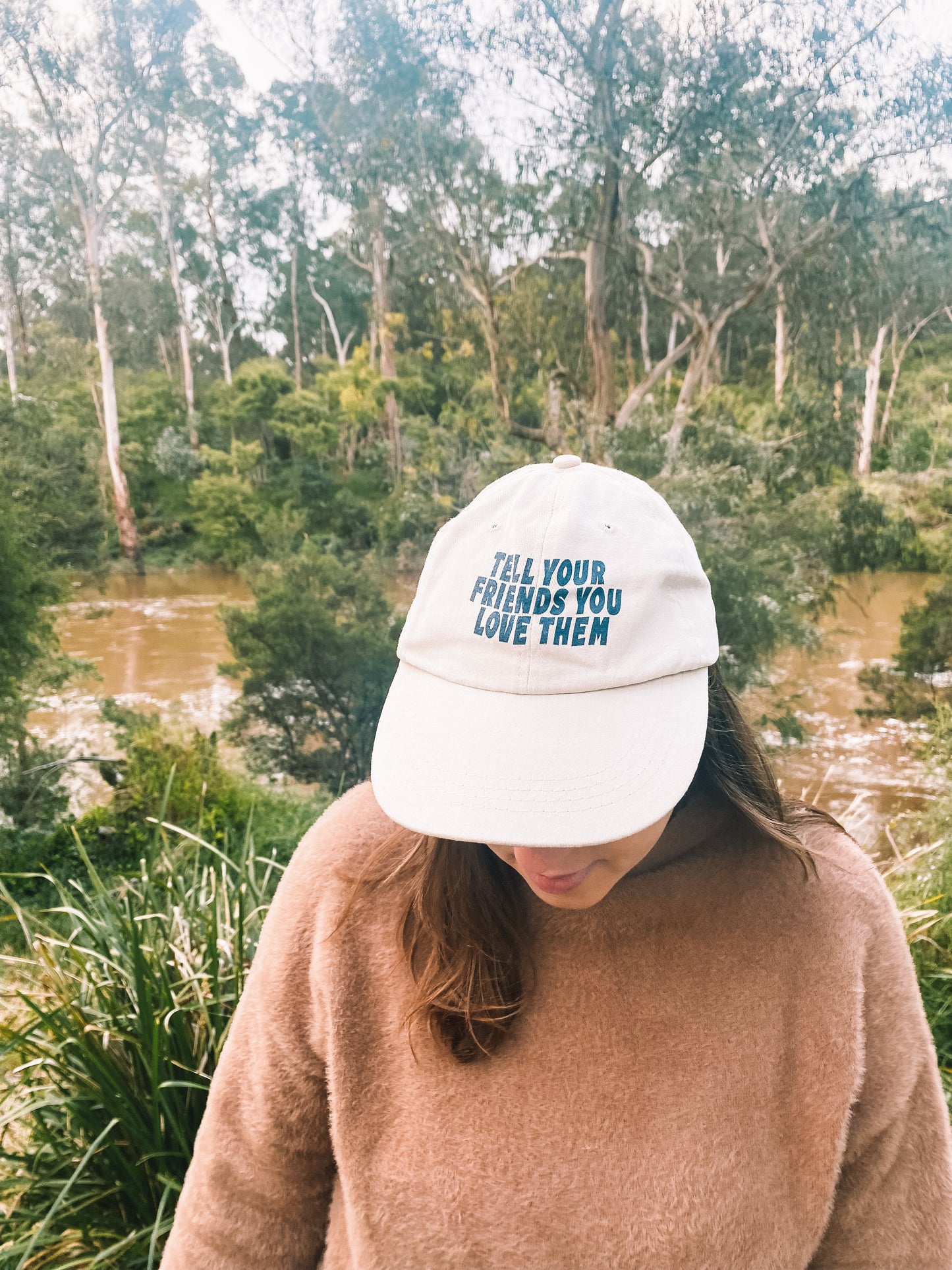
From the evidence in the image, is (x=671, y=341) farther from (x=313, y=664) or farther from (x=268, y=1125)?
(x=268, y=1125)

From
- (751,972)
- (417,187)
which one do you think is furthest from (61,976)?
(417,187)

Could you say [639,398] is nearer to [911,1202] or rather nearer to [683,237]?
[683,237]

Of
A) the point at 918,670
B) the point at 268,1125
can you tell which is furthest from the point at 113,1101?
the point at 918,670

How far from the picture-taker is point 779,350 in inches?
126

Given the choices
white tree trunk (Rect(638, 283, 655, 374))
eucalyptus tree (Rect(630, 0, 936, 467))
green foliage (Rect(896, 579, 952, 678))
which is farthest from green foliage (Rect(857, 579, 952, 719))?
white tree trunk (Rect(638, 283, 655, 374))

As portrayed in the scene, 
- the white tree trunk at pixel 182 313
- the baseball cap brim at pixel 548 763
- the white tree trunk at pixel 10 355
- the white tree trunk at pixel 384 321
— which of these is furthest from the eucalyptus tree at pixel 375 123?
the baseball cap brim at pixel 548 763

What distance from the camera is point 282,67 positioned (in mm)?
3186

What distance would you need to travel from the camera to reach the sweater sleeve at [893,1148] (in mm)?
560

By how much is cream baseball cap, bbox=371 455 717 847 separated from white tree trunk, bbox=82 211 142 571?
3343 mm

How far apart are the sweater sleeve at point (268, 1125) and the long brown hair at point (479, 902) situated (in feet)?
0.23

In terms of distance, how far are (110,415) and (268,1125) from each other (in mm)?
3408

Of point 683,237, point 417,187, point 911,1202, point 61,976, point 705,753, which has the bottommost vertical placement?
point 61,976

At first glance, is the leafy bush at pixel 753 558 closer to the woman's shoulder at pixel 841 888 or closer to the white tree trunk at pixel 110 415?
the white tree trunk at pixel 110 415

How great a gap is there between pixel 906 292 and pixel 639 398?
3.40 ft
